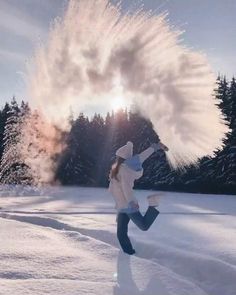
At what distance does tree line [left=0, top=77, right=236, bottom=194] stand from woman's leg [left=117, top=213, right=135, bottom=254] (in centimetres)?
2687

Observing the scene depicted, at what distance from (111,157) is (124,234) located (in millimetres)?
52043

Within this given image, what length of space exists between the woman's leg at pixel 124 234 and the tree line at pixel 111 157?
26865 millimetres

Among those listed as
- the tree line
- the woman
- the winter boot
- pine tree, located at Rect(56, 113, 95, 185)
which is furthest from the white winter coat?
pine tree, located at Rect(56, 113, 95, 185)

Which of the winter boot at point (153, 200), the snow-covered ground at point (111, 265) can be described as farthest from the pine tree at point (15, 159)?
the winter boot at point (153, 200)

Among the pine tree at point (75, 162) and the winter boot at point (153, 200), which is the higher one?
the winter boot at point (153, 200)

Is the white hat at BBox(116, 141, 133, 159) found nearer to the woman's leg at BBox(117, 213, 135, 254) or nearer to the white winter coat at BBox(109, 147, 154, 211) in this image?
the white winter coat at BBox(109, 147, 154, 211)

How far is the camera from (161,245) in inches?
269

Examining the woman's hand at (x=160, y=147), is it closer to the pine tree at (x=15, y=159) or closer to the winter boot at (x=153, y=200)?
the winter boot at (x=153, y=200)

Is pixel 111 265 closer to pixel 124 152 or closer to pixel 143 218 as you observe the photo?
pixel 143 218

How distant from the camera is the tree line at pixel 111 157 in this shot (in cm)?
4100

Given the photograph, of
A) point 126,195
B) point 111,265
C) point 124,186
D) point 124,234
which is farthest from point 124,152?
point 111,265

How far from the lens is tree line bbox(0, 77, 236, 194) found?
135 feet

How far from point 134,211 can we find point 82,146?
179ft

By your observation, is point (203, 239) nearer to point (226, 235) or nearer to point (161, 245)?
point (226, 235)
